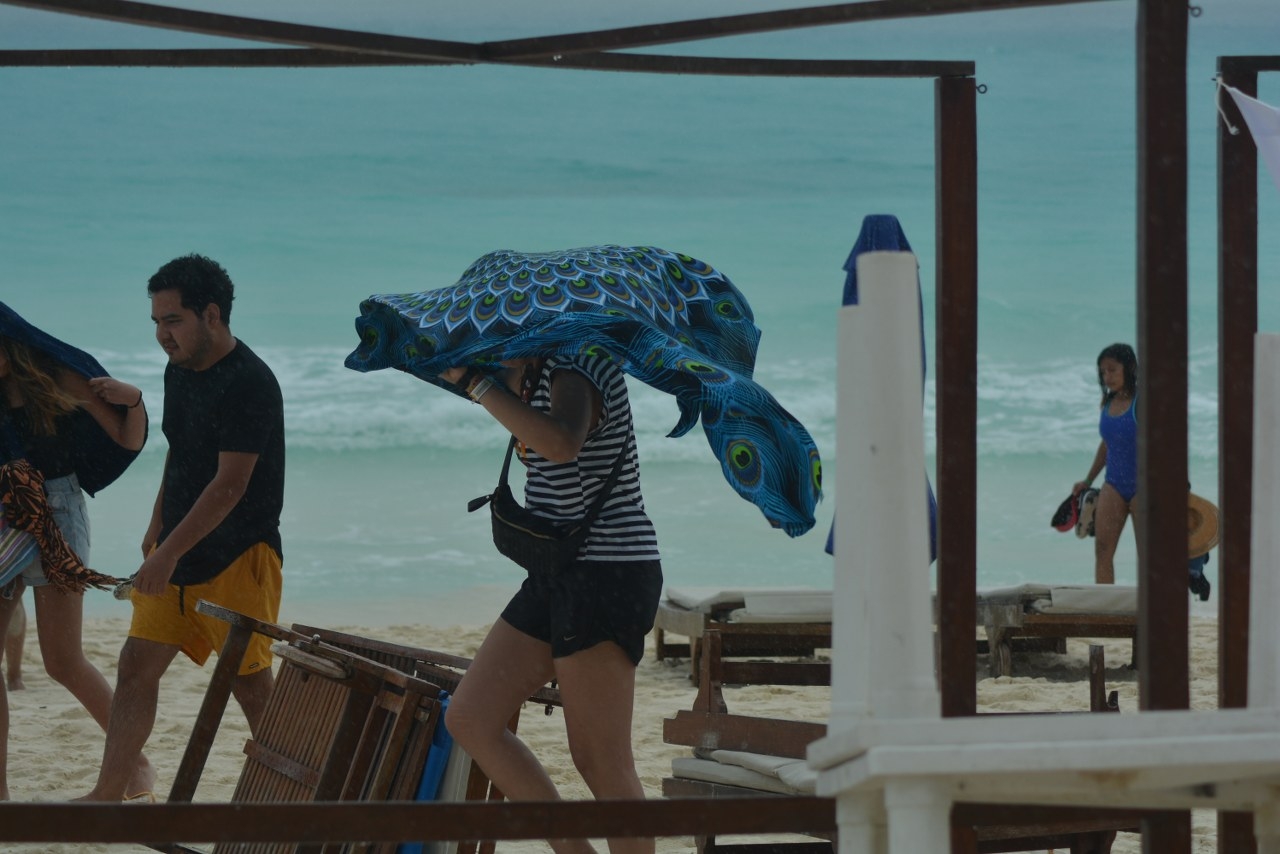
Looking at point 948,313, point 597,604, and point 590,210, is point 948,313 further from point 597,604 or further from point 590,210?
point 590,210

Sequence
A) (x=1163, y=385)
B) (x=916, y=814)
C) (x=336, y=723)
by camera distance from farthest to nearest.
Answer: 1. (x=336, y=723)
2. (x=1163, y=385)
3. (x=916, y=814)

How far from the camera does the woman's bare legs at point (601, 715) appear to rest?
3.23 metres

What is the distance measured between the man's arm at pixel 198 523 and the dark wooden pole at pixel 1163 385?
2.91 metres

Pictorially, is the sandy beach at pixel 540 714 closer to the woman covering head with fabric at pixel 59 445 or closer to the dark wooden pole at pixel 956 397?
the woman covering head with fabric at pixel 59 445

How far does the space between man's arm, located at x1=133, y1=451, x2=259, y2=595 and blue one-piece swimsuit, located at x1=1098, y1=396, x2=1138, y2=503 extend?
5484 millimetres

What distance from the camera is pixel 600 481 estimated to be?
3.34 meters

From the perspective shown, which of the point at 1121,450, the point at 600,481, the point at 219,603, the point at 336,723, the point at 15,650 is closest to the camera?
the point at 600,481

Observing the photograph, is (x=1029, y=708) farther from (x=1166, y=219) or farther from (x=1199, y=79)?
(x=1199, y=79)

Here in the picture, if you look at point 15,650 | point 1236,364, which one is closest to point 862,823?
point 1236,364

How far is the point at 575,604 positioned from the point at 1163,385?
157 cm

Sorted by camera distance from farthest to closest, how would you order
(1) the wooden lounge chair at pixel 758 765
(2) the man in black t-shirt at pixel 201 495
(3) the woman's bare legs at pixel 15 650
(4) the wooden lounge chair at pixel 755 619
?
(4) the wooden lounge chair at pixel 755 619, (3) the woman's bare legs at pixel 15 650, (2) the man in black t-shirt at pixel 201 495, (1) the wooden lounge chair at pixel 758 765

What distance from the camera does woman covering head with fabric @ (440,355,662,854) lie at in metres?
3.23

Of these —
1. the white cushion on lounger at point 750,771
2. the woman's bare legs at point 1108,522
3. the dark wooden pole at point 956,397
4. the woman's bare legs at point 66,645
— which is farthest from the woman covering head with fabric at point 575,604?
the woman's bare legs at point 1108,522

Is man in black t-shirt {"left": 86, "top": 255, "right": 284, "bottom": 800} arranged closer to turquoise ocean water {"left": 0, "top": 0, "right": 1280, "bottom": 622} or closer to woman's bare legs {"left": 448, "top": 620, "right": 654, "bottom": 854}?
woman's bare legs {"left": 448, "top": 620, "right": 654, "bottom": 854}
